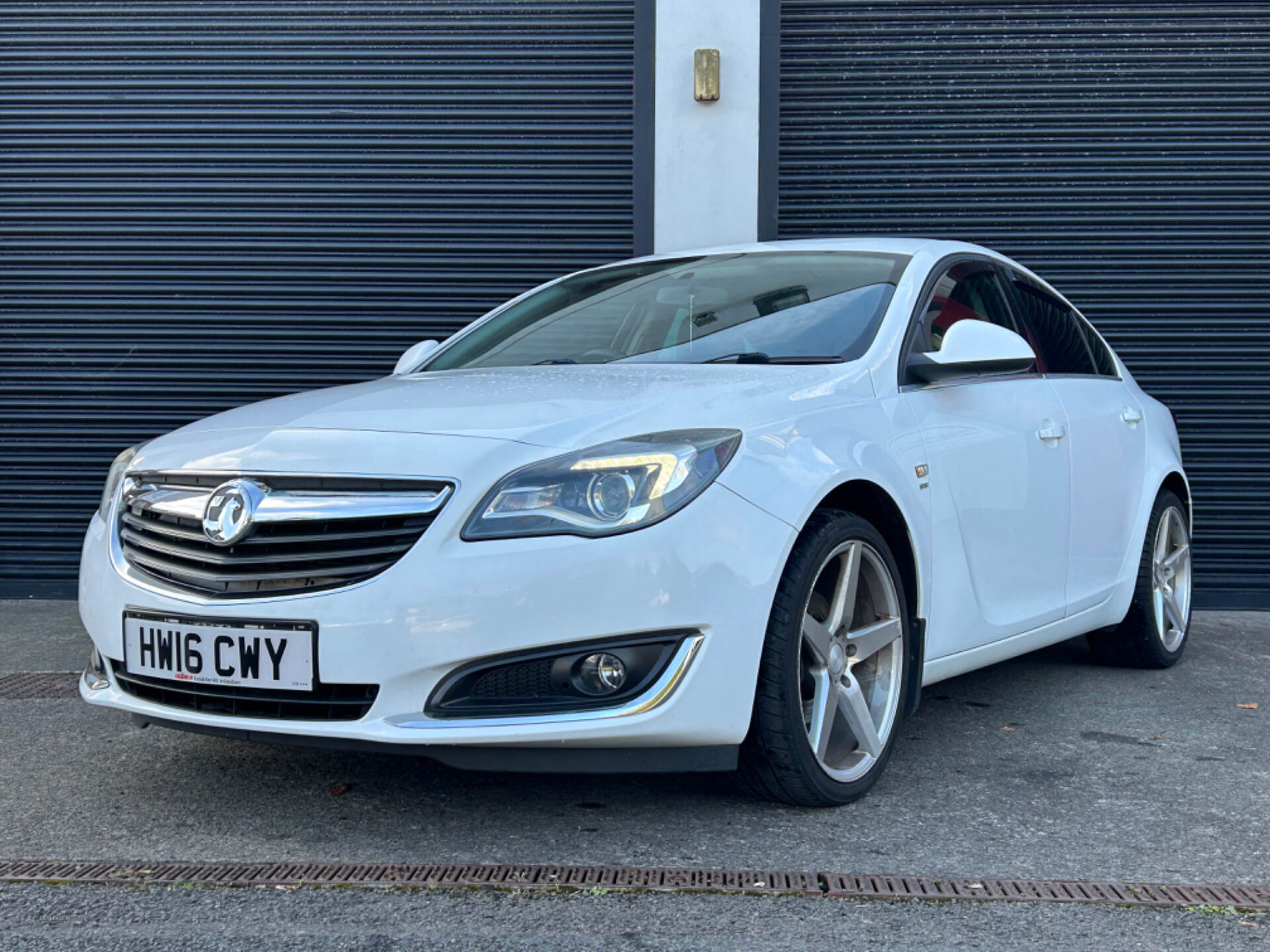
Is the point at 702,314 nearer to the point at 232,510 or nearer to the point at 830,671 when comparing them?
the point at 830,671

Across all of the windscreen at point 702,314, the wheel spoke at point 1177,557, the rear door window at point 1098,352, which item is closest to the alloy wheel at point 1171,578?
the wheel spoke at point 1177,557

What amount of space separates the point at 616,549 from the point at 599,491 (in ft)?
0.46

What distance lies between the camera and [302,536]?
280 cm

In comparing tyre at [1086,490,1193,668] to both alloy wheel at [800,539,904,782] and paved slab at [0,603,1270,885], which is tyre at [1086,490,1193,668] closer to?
paved slab at [0,603,1270,885]

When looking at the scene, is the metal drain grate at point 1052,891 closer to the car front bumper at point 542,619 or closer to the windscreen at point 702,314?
the car front bumper at point 542,619

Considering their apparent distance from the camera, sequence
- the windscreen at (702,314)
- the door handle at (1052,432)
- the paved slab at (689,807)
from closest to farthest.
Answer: the paved slab at (689,807), the windscreen at (702,314), the door handle at (1052,432)

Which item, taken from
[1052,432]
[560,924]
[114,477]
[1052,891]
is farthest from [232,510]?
[1052,432]

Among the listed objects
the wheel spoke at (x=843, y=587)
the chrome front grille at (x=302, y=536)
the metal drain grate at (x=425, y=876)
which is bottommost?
the metal drain grate at (x=425, y=876)

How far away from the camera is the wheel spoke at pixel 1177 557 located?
507 cm

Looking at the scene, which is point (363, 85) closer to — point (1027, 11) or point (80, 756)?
point (1027, 11)

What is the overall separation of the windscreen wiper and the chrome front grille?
108 cm

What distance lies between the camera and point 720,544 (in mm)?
2766

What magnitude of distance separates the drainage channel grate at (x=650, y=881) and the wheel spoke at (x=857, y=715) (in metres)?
0.55

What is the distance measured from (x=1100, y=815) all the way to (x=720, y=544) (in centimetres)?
→ 116
